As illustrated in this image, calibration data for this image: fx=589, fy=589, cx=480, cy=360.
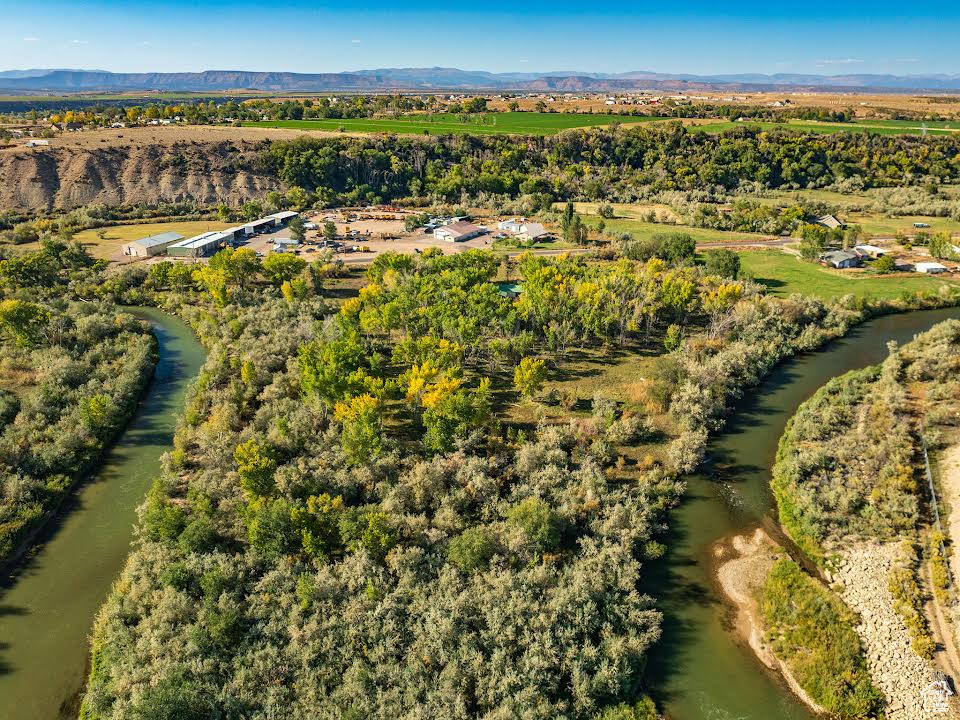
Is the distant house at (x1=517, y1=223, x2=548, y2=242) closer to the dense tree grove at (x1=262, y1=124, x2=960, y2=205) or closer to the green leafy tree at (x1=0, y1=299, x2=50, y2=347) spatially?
the dense tree grove at (x1=262, y1=124, x2=960, y2=205)

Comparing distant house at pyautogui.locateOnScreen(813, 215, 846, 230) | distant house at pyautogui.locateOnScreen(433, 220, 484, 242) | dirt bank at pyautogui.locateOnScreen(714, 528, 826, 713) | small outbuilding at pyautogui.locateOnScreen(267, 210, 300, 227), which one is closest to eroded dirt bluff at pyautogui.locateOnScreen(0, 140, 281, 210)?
small outbuilding at pyautogui.locateOnScreen(267, 210, 300, 227)

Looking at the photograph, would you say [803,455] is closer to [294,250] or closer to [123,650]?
[123,650]

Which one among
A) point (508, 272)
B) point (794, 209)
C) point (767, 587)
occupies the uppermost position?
point (794, 209)

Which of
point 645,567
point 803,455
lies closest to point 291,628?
point 645,567

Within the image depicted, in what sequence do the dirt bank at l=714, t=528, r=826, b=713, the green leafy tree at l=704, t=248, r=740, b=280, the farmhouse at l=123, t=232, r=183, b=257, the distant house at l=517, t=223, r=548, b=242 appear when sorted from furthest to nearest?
the distant house at l=517, t=223, r=548, b=242
the farmhouse at l=123, t=232, r=183, b=257
the green leafy tree at l=704, t=248, r=740, b=280
the dirt bank at l=714, t=528, r=826, b=713

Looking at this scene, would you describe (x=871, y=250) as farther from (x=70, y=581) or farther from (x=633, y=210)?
(x=70, y=581)

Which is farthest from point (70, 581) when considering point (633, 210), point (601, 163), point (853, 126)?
point (853, 126)

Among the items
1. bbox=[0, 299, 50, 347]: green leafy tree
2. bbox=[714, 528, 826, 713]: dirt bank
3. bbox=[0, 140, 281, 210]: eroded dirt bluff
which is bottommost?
bbox=[714, 528, 826, 713]: dirt bank
